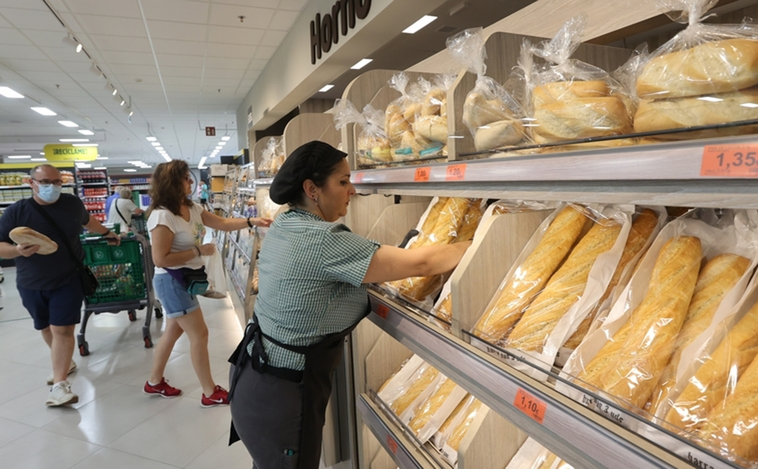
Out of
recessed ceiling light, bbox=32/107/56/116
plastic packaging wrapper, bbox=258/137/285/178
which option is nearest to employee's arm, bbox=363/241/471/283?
plastic packaging wrapper, bbox=258/137/285/178

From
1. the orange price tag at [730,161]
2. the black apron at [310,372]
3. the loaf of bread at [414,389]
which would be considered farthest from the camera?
the loaf of bread at [414,389]

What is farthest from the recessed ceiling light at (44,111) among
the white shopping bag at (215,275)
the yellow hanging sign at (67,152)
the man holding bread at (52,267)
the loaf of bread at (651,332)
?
the loaf of bread at (651,332)

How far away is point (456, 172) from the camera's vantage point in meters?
1.18

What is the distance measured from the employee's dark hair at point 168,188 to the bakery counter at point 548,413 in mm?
2470

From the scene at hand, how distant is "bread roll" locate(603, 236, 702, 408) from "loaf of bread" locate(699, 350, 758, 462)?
12cm

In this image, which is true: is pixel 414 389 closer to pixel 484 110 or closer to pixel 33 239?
pixel 484 110

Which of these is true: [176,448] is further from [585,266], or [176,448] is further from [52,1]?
[52,1]

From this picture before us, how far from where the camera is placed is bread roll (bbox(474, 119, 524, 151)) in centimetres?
111

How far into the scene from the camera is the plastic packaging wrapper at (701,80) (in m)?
0.68

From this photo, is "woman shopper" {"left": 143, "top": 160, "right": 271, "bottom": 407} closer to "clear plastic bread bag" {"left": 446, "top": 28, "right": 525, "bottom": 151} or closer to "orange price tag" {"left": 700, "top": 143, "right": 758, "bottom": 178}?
"clear plastic bread bag" {"left": 446, "top": 28, "right": 525, "bottom": 151}

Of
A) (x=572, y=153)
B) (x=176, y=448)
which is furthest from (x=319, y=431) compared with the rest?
(x=176, y=448)

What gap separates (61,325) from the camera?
3564 mm

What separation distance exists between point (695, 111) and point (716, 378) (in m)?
0.42

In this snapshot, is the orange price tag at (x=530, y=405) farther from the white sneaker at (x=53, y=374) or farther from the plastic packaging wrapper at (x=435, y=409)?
the white sneaker at (x=53, y=374)
